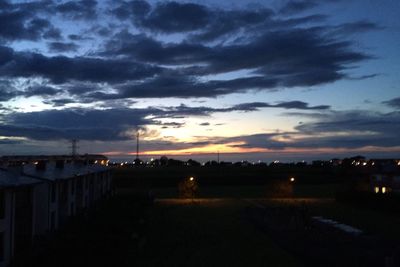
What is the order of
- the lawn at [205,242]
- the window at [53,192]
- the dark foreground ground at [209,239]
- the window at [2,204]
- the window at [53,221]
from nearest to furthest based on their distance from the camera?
1. the window at [2,204]
2. the dark foreground ground at [209,239]
3. the lawn at [205,242]
4. the window at [53,192]
5. the window at [53,221]

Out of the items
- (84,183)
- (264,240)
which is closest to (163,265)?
(264,240)

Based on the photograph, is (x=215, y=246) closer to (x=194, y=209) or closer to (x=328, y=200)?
(x=194, y=209)

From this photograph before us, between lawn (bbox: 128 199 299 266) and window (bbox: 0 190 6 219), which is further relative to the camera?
lawn (bbox: 128 199 299 266)

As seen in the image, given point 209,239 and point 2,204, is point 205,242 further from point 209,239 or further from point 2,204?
point 2,204

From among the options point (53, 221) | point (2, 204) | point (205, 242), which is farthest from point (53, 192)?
point (2, 204)

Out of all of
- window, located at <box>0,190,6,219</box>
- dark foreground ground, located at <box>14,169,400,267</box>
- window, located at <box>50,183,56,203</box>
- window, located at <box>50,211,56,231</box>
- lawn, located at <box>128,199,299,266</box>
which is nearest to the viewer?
window, located at <box>0,190,6,219</box>

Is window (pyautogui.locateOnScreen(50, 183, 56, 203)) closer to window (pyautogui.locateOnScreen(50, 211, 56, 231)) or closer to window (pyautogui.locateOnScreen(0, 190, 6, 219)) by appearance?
window (pyautogui.locateOnScreen(50, 211, 56, 231))

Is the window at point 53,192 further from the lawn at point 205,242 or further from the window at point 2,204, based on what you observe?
the window at point 2,204

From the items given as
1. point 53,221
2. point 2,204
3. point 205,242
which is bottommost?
point 205,242

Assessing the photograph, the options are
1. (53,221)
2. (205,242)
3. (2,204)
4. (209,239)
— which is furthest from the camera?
(53,221)

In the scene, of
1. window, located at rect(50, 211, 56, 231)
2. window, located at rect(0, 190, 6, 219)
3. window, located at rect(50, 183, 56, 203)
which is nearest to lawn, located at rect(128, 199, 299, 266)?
window, located at rect(50, 211, 56, 231)

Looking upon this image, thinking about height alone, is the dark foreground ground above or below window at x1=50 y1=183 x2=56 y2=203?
below

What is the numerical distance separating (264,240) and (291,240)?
4.87 ft

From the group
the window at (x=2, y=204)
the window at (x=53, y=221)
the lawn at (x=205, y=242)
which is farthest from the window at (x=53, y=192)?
the window at (x=2, y=204)
